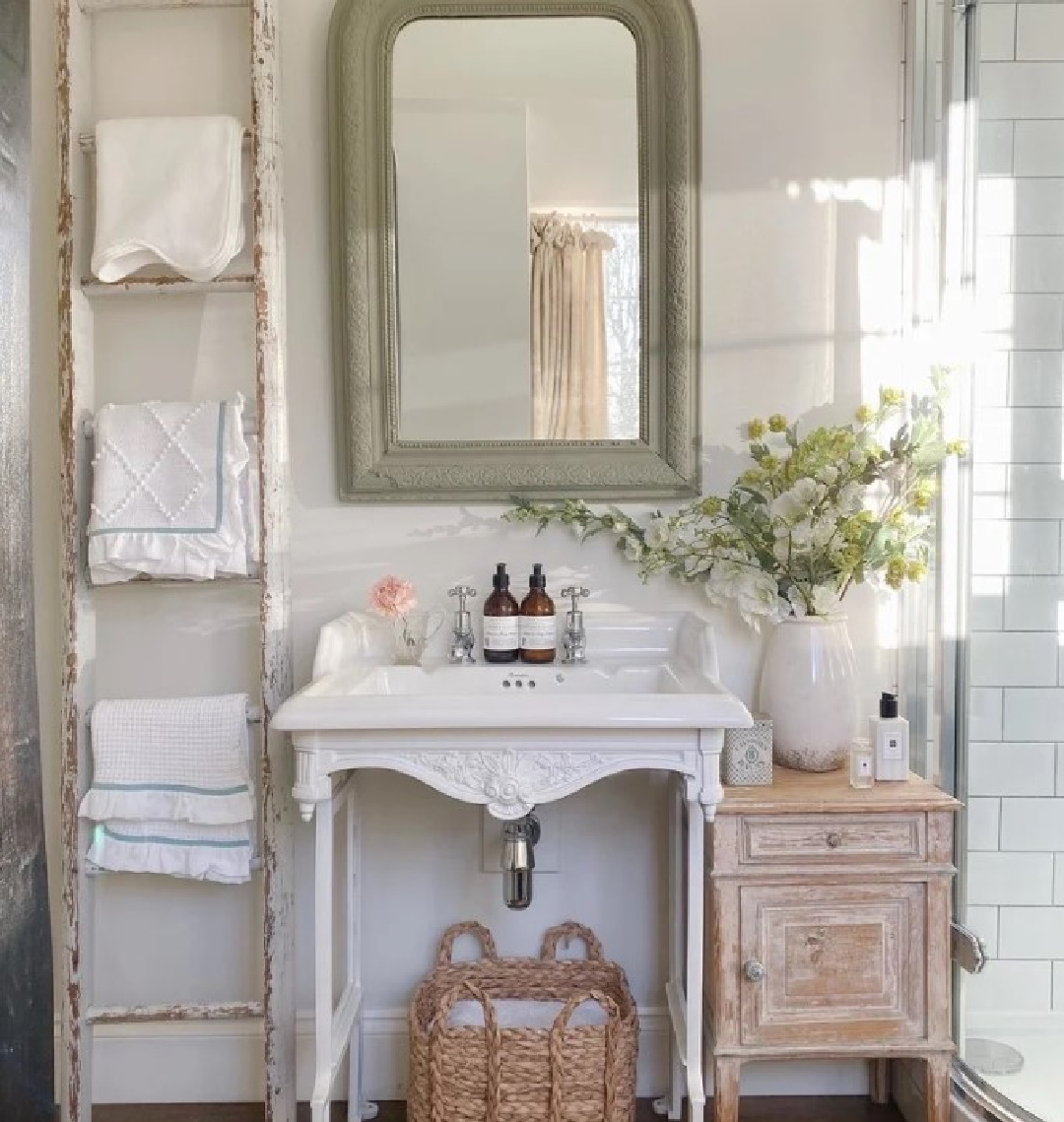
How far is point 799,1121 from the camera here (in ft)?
6.01

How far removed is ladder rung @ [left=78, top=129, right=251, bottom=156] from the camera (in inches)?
71.1

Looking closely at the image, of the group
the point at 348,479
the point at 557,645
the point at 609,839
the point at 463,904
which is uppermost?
the point at 348,479

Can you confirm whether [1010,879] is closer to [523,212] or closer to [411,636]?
[411,636]

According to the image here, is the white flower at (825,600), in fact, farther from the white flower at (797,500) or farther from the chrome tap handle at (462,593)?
the chrome tap handle at (462,593)

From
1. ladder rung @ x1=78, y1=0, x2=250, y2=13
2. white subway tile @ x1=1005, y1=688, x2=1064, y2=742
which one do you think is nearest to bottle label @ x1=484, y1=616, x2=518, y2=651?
white subway tile @ x1=1005, y1=688, x2=1064, y2=742

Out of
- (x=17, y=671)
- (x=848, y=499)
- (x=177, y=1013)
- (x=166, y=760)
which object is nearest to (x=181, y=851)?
(x=166, y=760)

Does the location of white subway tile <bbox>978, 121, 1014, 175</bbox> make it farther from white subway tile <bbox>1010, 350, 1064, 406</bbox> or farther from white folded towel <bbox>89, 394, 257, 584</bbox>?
white folded towel <bbox>89, 394, 257, 584</bbox>

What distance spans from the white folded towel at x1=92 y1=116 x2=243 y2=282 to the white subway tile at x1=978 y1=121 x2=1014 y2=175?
4.52ft

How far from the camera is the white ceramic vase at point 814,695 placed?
1.73 m

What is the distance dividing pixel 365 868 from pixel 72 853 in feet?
1.85

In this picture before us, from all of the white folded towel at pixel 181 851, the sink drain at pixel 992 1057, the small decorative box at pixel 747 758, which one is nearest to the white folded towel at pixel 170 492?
the white folded towel at pixel 181 851

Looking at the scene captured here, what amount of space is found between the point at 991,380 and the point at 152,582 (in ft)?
5.35

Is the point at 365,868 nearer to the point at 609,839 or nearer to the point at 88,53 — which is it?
the point at 609,839

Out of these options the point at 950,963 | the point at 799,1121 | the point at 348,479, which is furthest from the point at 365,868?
the point at 950,963
